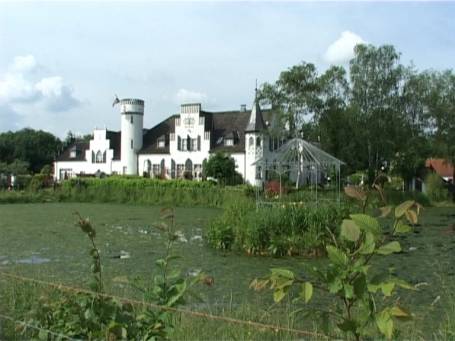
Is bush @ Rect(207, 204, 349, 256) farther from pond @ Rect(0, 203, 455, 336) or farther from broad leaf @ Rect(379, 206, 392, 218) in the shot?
broad leaf @ Rect(379, 206, 392, 218)

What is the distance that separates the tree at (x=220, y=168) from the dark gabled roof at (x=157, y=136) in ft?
37.6

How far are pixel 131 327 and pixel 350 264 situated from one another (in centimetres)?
154

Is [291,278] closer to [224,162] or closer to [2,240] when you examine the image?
[2,240]

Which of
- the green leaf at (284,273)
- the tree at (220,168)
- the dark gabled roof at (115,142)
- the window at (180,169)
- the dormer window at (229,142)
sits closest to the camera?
the green leaf at (284,273)

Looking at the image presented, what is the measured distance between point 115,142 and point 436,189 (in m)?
38.1

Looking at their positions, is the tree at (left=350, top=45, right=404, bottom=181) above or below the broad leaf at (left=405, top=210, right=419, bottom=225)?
above

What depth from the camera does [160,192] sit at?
40.8 meters

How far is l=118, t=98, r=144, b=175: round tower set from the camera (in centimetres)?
6406

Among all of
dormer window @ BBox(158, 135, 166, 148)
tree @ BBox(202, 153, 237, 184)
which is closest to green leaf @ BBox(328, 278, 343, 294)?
tree @ BBox(202, 153, 237, 184)

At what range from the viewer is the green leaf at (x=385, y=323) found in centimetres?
244

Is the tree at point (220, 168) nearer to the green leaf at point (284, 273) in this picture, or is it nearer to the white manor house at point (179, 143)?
the white manor house at point (179, 143)

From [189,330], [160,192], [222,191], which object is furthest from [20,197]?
[189,330]

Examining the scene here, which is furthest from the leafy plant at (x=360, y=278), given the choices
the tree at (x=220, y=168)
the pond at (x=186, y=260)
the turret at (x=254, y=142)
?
the turret at (x=254, y=142)

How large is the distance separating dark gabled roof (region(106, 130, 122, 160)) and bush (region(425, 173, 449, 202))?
35.6 meters
